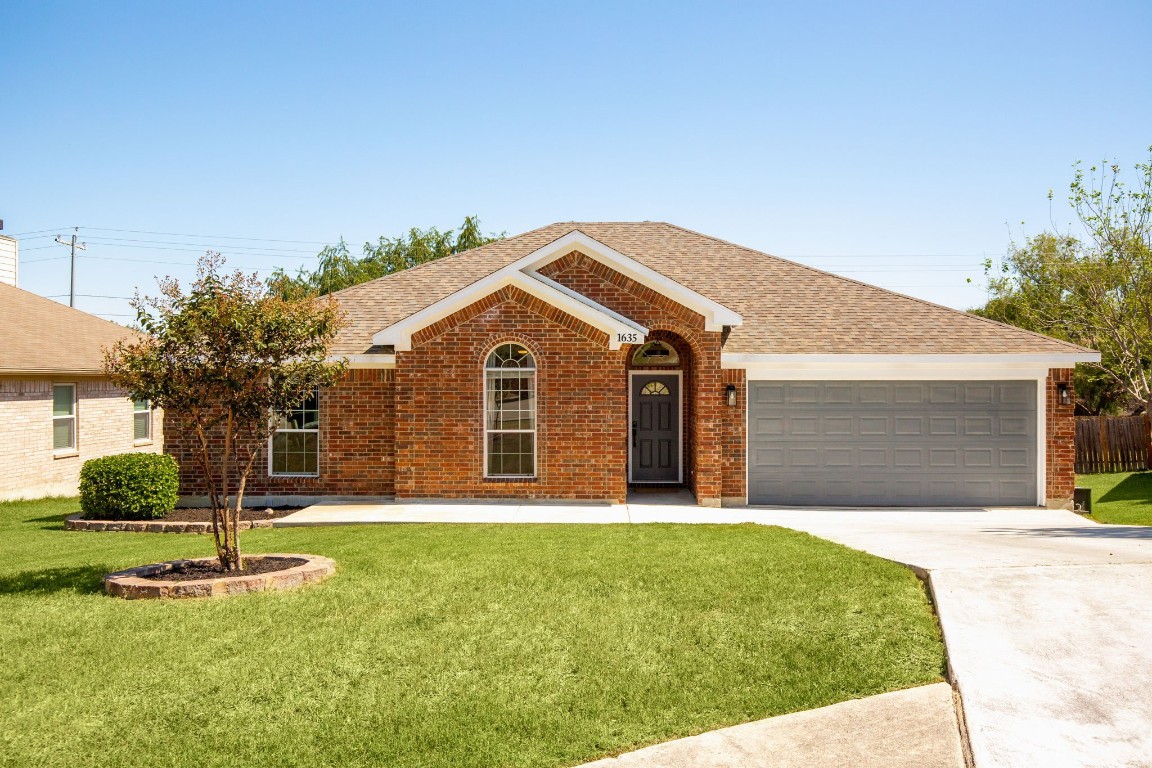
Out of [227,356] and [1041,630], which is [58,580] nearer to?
[227,356]

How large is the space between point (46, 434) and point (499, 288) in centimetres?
1269

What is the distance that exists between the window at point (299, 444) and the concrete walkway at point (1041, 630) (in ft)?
15.9

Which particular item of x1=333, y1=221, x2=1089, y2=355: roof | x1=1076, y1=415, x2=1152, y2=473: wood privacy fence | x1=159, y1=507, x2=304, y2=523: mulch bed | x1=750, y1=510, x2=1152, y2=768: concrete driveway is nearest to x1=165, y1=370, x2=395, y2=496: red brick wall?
x1=333, y1=221, x2=1089, y2=355: roof

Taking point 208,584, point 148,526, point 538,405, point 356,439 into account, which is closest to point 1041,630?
point 208,584

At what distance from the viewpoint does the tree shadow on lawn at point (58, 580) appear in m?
8.84

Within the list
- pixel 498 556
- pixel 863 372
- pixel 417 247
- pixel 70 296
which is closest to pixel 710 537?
pixel 498 556

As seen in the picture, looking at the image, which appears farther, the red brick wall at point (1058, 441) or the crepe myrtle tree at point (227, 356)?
the red brick wall at point (1058, 441)

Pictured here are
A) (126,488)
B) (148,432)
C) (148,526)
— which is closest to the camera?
(148,526)

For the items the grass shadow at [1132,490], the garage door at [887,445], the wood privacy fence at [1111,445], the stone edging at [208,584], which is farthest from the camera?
the wood privacy fence at [1111,445]

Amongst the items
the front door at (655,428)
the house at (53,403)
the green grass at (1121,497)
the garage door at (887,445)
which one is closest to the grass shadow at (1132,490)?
the green grass at (1121,497)

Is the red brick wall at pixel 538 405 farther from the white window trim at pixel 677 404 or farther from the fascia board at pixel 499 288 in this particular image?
the white window trim at pixel 677 404

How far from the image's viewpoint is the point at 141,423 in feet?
83.7

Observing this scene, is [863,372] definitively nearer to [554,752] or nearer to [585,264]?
[585,264]

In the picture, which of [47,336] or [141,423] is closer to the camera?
[47,336]
